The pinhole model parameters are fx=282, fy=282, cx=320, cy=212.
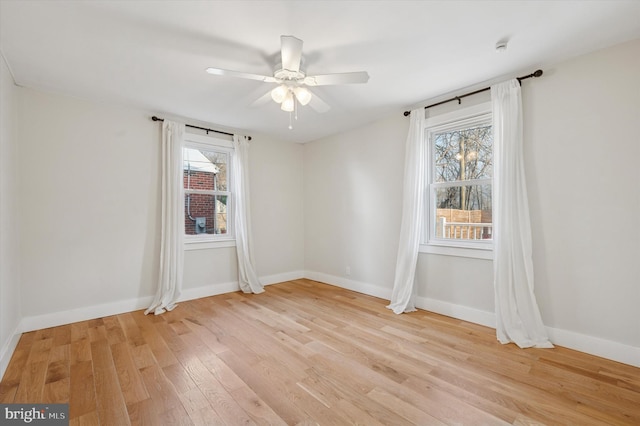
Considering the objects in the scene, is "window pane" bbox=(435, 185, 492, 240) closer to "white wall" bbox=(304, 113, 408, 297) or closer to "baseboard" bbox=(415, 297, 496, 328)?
"white wall" bbox=(304, 113, 408, 297)

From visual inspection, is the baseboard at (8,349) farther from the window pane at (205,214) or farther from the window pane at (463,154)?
the window pane at (463,154)

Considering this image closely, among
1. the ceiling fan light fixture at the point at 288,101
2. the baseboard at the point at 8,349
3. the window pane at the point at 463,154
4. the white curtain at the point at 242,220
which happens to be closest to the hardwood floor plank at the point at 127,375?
the baseboard at the point at 8,349

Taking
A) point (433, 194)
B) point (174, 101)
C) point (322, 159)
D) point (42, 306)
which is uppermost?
point (174, 101)

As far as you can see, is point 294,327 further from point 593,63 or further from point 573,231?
point 593,63

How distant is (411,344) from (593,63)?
9.66ft

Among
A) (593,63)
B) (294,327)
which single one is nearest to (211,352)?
(294,327)

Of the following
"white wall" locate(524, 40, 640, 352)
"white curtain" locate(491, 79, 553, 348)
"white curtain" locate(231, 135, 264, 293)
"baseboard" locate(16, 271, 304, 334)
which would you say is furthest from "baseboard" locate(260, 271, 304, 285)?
"white wall" locate(524, 40, 640, 352)

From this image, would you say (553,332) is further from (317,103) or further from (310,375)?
(317,103)

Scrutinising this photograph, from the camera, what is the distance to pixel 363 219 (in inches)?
173

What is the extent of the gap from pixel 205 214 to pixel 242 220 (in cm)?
56

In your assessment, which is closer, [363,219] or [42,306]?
[42,306]

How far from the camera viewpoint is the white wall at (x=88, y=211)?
3.04 m

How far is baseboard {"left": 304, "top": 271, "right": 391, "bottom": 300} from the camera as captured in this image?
4102mm

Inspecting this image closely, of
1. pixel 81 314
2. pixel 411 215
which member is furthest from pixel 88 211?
pixel 411 215
